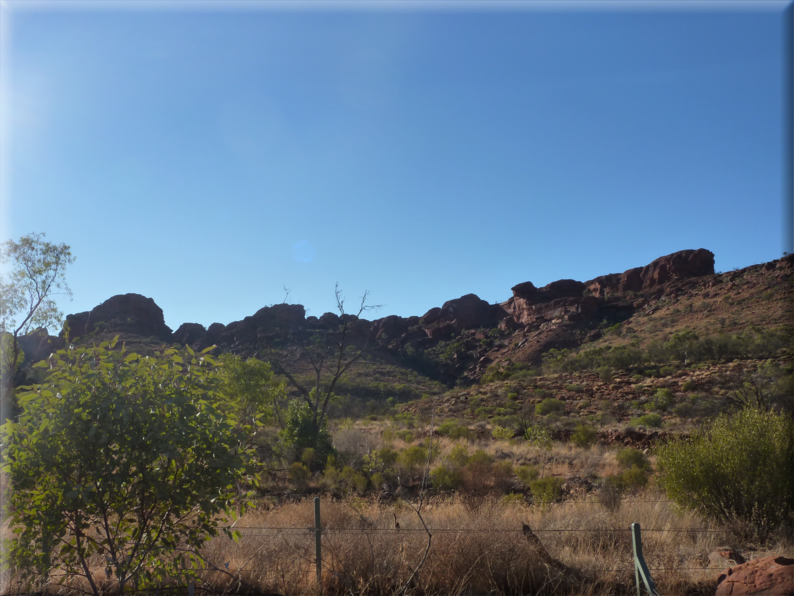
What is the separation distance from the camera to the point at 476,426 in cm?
2722

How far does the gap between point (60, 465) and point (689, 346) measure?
3845 cm

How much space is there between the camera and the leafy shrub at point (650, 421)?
22820 mm

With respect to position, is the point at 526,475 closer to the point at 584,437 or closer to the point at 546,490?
the point at 546,490

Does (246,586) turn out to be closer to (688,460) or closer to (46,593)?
(46,593)

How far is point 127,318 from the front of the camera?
6200cm

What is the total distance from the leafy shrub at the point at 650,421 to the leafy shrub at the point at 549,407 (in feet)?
18.9

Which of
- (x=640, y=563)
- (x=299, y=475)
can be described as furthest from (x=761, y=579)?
(x=299, y=475)

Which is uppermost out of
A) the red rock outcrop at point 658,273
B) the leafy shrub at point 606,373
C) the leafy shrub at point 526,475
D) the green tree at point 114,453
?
the red rock outcrop at point 658,273

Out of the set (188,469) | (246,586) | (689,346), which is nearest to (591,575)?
(246,586)

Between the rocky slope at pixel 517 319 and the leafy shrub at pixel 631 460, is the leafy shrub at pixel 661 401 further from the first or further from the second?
the rocky slope at pixel 517 319

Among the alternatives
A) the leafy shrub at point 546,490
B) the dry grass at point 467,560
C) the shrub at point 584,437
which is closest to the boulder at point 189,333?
the shrub at point 584,437

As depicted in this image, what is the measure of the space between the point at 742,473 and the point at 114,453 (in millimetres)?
9357

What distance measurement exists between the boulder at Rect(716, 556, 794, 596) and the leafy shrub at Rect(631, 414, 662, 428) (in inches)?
744

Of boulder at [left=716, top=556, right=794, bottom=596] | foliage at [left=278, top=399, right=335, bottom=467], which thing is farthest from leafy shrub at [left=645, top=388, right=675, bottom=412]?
boulder at [left=716, top=556, right=794, bottom=596]
